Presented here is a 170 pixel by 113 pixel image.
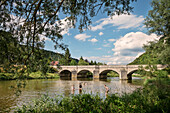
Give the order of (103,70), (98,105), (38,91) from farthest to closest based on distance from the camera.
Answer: (103,70), (38,91), (98,105)

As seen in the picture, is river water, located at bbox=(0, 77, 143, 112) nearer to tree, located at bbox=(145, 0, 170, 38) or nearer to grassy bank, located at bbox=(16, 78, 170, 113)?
grassy bank, located at bbox=(16, 78, 170, 113)

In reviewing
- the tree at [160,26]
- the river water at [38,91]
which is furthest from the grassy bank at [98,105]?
the tree at [160,26]

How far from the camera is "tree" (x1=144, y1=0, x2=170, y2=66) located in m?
18.5

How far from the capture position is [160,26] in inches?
778

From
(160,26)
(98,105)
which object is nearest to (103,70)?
(160,26)

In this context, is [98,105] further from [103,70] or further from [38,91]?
[103,70]

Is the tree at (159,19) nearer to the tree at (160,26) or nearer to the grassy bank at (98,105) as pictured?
the tree at (160,26)

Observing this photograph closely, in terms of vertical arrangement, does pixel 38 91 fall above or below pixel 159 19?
below

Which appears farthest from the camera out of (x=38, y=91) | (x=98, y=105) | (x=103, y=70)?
(x=103, y=70)

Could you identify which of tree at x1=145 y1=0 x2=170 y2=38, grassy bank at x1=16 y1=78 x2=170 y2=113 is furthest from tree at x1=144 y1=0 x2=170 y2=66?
grassy bank at x1=16 y1=78 x2=170 y2=113

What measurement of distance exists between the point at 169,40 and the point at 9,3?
63.9 feet

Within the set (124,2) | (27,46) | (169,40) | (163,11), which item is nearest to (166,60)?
(169,40)

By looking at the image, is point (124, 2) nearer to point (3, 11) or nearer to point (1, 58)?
point (3, 11)

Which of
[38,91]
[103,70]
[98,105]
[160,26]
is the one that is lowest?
[38,91]
